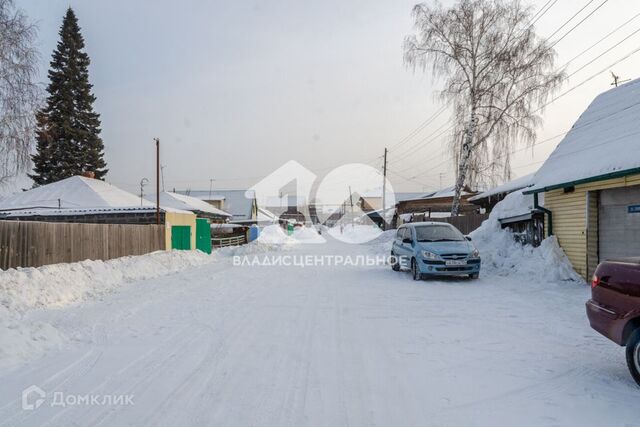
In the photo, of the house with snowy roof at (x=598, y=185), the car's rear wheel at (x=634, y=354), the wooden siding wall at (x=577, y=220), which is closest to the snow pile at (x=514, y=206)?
the house with snowy roof at (x=598, y=185)

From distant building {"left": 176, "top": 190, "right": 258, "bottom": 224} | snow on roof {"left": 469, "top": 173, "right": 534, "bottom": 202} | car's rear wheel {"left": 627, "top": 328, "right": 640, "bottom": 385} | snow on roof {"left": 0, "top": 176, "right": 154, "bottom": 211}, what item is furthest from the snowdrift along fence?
distant building {"left": 176, "top": 190, "right": 258, "bottom": 224}

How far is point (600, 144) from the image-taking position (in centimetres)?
1077

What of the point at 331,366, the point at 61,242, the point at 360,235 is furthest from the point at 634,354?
the point at 360,235

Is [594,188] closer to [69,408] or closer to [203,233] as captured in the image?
[69,408]

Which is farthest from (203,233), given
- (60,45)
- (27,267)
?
(60,45)

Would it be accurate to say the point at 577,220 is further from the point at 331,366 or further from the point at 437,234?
the point at 331,366

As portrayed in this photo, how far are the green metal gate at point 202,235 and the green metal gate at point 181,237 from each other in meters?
1.53

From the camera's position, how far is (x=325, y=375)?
4.22 m

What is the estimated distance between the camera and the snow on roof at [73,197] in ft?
74.0

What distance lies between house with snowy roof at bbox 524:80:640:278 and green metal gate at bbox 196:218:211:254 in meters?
17.1

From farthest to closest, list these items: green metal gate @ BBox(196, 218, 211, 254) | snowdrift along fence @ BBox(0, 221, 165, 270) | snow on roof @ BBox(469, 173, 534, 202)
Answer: green metal gate @ BBox(196, 218, 211, 254)
snow on roof @ BBox(469, 173, 534, 202)
snowdrift along fence @ BBox(0, 221, 165, 270)

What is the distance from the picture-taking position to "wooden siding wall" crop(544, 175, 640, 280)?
10.1 meters

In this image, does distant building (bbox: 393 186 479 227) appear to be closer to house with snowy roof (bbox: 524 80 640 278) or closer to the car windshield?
the car windshield

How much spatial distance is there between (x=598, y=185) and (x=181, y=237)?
1783 cm
